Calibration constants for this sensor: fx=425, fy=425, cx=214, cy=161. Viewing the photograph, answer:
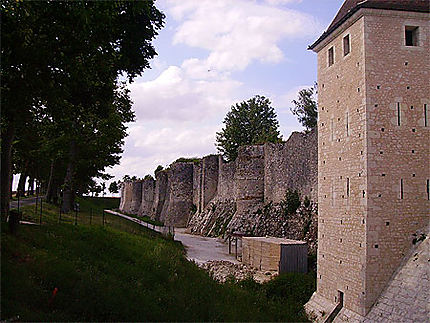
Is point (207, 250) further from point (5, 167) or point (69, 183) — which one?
point (5, 167)

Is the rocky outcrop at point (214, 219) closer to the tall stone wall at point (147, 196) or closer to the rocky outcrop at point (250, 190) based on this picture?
the rocky outcrop at point (250, 190)

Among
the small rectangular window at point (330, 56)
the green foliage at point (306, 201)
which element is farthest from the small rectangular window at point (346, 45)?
the green foliage at point (306, 201)

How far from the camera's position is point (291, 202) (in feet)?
74.0

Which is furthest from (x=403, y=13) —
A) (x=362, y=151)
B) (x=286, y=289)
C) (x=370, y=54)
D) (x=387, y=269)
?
(x=286, y=289)

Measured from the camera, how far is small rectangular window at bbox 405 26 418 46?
11852 mm

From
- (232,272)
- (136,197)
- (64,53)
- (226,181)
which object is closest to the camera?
(64,53)

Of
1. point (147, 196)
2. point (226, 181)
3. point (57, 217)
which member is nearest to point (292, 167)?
point (226, 181)

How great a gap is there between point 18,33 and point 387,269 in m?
10.2

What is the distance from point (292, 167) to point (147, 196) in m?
37.3

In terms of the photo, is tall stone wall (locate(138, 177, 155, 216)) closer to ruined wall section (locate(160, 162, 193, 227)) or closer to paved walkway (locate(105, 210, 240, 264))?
ruined wall section (locate(160, 162, 193, 227))

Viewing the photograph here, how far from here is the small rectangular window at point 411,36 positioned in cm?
1185

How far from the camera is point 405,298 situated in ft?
33.5

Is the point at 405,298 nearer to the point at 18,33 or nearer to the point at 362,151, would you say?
the point at 362,151

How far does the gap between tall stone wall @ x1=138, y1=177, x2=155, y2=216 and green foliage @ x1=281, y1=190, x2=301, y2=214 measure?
34.5 metres
